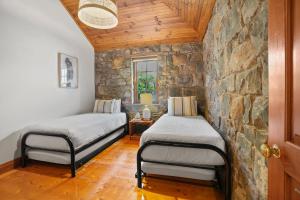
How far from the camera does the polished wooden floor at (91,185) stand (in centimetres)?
163

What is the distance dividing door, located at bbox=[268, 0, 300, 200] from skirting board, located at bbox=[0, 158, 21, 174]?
301cm

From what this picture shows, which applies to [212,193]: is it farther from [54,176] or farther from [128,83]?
[128,83]

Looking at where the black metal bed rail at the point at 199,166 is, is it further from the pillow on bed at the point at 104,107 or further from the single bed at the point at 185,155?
the pillow on bed at the point at 104,107

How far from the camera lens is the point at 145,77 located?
4102 mm

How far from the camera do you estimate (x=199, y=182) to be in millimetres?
1867

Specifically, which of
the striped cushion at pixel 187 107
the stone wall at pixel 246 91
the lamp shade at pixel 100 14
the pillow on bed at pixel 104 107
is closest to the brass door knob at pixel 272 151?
the stone wall at pixel 246 91

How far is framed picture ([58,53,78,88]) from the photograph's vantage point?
3170 mm

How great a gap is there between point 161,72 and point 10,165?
329 cm

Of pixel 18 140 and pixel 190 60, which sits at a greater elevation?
pixel 190 60

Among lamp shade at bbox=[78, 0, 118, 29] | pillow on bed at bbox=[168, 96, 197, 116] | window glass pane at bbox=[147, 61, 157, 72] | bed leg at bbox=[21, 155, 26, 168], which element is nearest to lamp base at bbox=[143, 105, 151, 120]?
pillow on bed at bbox=[168, 96, 197, 116]

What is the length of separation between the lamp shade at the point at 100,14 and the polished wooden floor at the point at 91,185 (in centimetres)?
211

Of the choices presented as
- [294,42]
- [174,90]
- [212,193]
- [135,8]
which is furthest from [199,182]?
[135,8]

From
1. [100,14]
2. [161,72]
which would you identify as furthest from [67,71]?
[161,72]

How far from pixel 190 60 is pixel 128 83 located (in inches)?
67.1
